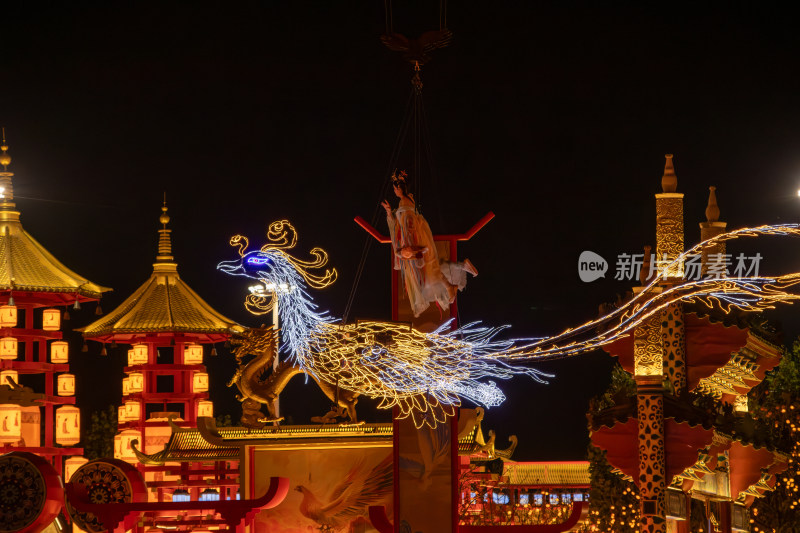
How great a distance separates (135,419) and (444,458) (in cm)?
908

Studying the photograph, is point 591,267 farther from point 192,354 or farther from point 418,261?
point 418,261

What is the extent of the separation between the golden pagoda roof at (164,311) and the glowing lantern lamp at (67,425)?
1.38m

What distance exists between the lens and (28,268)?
18.6 meters

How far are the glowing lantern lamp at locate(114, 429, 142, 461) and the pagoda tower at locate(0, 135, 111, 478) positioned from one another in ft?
1.75

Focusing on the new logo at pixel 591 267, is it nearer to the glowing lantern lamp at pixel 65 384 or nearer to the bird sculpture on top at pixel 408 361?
the bird sculpture on top at pixel 408 361

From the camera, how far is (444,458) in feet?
37.8

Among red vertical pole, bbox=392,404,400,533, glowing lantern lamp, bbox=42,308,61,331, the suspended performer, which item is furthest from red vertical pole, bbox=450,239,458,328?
glowing lantern lamp, bbox=42,308,61,331

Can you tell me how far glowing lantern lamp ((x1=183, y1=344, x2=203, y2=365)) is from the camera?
1995cm

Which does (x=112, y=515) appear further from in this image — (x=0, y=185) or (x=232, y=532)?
(x=0, y=185)

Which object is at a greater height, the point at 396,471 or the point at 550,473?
the point at 396,471

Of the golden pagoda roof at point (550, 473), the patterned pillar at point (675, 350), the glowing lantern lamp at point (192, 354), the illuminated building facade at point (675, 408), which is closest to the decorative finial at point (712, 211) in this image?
the illuminated building facade at point (675, 408)

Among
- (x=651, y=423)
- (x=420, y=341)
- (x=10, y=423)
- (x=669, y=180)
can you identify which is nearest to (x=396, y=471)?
(x=420, y=341)

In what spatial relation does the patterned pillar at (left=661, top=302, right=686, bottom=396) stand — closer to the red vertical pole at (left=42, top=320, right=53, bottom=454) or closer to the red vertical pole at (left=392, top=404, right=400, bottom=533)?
the red vertical pole at (left=392, top=404, right=400, bottom=533)

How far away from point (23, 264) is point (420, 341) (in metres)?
9.19
